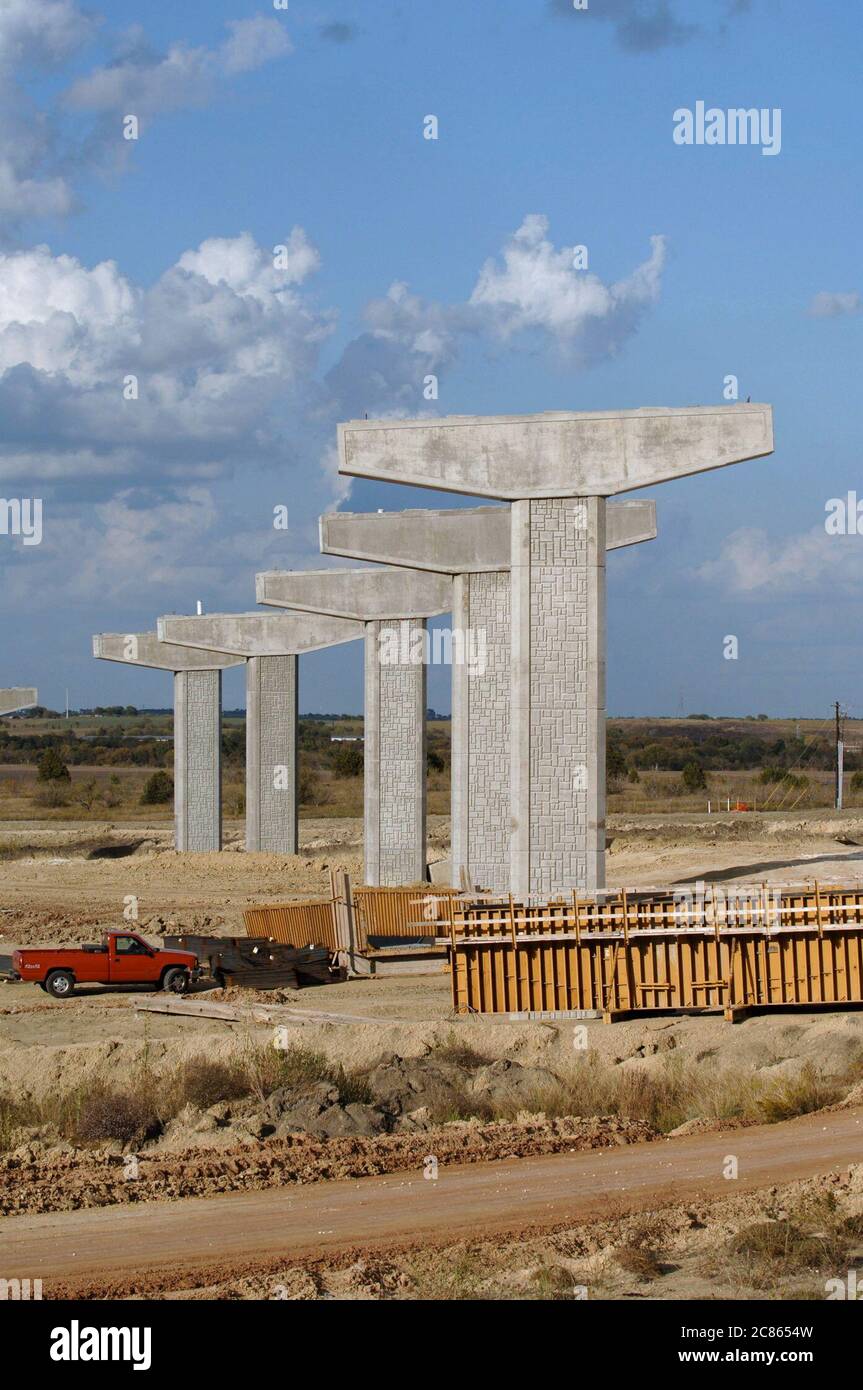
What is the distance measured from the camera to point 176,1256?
11234 mm

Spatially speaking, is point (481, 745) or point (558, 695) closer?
point (558, 695)

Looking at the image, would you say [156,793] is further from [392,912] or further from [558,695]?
[558,695]

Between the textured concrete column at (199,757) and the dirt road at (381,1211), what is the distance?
117ft

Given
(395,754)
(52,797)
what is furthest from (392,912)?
Result: (52,797)

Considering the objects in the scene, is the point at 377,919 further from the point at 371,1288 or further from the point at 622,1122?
the point at 371,1288

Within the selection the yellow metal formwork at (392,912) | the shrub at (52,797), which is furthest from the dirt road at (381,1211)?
the shrub at (52,797)

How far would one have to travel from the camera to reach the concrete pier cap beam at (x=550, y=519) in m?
21.9

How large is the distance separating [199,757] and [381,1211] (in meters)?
37.2

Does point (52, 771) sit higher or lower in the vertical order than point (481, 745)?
lower

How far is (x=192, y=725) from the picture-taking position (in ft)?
161

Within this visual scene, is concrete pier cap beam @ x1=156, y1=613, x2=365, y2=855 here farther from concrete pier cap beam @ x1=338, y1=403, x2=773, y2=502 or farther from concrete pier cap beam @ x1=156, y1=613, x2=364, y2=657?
concrete pier cap beam @ x1=338, y1=403, x2=773, y2=502

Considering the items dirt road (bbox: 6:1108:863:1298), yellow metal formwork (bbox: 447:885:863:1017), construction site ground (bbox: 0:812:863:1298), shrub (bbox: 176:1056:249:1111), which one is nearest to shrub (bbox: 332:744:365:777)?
construction site ground (bbox: 0:812:863:1298)
